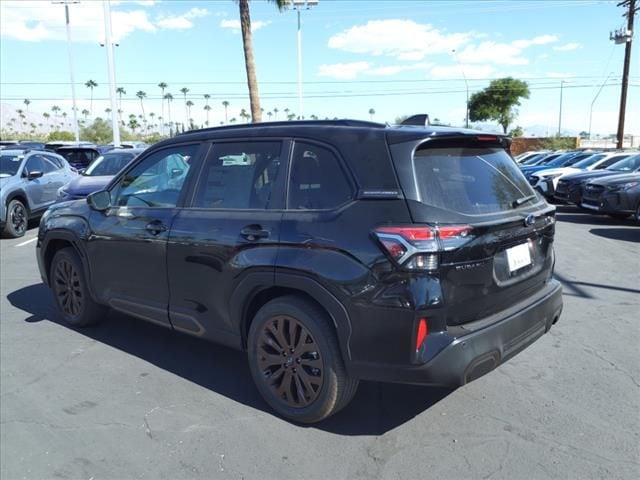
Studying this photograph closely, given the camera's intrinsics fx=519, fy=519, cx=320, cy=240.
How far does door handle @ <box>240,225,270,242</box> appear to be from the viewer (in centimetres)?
327

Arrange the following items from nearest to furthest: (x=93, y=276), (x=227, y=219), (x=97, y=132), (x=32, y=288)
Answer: (x=227, y=219), (x=93, y=276), (x=32, y=288), (x=97, y=132)

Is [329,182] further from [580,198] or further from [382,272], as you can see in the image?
[580,198]

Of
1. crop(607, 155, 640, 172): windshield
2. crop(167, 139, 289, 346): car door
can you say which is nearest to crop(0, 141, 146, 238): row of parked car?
crop(167, 139, 289, 346): car door

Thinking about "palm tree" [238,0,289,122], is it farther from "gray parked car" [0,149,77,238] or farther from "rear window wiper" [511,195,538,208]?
"rear window wiper" [511,195,538,208]

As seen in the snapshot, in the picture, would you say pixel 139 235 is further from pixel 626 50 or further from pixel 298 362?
pixel 626 50

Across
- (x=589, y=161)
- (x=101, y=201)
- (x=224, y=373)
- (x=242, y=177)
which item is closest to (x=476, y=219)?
(x=242, y=177)

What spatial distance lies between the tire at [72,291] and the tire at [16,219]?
620 cm

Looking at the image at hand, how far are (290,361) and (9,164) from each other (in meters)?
10.5

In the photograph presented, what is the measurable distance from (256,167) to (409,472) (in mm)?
2105

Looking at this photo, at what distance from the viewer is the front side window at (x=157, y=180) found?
4.01 metres

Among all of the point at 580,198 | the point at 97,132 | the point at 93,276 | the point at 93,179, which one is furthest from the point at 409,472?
the point at 97,132

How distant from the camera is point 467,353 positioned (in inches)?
108

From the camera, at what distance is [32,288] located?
6645 millimetres

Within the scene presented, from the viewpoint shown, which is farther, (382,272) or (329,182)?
(329,182)
